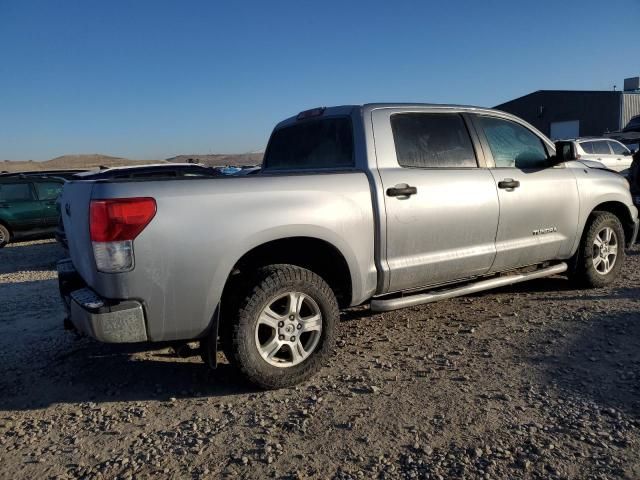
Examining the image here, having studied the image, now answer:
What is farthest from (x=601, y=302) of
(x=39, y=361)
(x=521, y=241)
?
(x=39, y=361)

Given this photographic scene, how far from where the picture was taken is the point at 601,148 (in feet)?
57.8

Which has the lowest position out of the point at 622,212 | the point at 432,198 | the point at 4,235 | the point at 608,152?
the point at 4,235

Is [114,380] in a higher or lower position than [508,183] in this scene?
lower

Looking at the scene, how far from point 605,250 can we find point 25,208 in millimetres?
11552

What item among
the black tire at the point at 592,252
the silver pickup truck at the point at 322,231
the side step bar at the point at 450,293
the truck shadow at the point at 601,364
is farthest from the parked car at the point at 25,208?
the truck shadow at the point at 601,364

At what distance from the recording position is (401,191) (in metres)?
3.68

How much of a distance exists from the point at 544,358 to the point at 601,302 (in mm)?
1658

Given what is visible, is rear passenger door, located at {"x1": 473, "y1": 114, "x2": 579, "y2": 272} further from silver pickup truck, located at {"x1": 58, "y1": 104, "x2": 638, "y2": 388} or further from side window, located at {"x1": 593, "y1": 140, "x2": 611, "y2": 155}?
side window, located at {"x1": 593, "y1": 140, "x2": 611, "y2": 155}

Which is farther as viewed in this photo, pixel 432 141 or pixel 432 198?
pixel 432 141

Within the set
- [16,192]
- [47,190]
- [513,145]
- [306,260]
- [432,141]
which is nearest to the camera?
[306,260]

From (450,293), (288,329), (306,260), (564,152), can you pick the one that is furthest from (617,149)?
(288,329)

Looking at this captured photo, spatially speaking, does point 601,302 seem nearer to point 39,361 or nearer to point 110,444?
point 110,444

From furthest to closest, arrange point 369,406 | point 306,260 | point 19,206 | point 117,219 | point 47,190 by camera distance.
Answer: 1. point 47,190
2. point 19,206
3. point 306,260
4. point 369,406
5. point 117,219

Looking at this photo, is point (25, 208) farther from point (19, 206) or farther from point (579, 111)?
point (579, 111)
